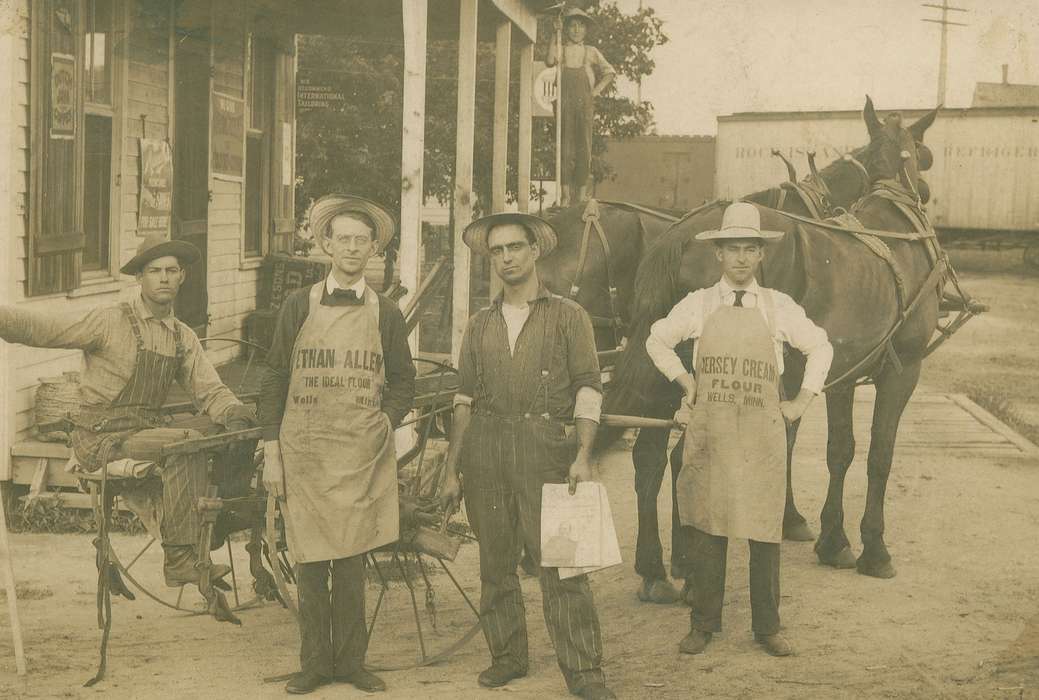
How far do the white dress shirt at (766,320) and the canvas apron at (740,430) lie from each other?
0.09m

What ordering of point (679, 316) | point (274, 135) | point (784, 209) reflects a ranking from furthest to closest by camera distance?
point (274, 135) < point (784, 209) < point (679, 316)

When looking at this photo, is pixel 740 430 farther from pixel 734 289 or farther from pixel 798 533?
pixel 798 533

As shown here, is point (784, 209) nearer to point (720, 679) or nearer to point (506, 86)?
point (720, 679)

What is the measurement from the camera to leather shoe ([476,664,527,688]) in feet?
15.1

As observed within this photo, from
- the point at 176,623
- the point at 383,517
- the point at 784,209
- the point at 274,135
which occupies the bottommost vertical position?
the point at 176,623

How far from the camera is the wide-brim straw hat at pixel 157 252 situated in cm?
477

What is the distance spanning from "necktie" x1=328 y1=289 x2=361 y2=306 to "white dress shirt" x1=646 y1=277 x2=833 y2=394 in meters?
1.37

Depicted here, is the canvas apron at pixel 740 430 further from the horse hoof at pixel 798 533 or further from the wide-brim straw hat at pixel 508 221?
the horse hoof at pixel 798 533

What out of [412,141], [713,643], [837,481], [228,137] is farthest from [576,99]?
[713,643]

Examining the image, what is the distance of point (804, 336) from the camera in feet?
16.7

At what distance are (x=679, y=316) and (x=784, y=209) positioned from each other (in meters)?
2.05

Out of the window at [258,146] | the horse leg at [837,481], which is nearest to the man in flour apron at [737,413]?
the horse leg at [837,481]

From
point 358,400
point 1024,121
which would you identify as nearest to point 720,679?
point 358,400

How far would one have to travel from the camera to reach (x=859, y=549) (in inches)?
276
